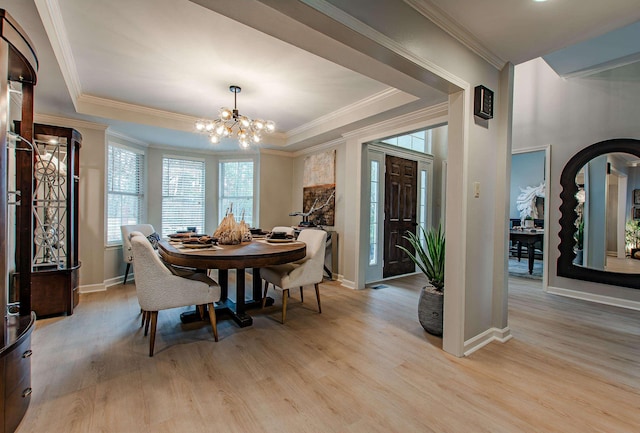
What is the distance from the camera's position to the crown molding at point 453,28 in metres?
1.76

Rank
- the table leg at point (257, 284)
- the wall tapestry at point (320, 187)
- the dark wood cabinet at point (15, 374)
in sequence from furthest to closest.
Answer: the wall tapestry at point (320, 187) < the table leg at point (257, 284) < the dark wood cabinet at point (15, 374)

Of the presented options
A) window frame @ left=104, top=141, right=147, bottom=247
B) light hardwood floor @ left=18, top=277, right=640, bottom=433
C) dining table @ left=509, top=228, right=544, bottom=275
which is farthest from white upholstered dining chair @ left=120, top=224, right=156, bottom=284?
dining table @ left=509, top=228, right=544, bottom=275

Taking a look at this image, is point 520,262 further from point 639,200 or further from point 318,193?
point 318,193

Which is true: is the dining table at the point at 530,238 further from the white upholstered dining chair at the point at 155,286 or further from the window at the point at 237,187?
the white upholstered dining chair at the point at 155,286

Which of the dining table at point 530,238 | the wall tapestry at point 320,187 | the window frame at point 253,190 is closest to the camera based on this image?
the wall tapestry at point 320,187

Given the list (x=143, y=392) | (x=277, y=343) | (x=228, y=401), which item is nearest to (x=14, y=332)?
(x=143, y=392)

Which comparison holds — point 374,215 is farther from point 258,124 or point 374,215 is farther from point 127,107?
point 127,107

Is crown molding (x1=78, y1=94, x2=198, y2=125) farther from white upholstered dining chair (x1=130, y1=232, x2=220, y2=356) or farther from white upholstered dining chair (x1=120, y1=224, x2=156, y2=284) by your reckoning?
white upholstered dining chair (x1=130, y1=232, x2=220, y2=356)

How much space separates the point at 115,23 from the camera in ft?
6.81

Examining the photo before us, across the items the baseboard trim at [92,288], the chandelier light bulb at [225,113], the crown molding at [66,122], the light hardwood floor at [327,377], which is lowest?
the light hardwood floor at [327,377]

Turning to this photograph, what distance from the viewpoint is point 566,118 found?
401 centimetres

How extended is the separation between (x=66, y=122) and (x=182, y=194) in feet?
6.73

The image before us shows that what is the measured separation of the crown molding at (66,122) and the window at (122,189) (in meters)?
0.49

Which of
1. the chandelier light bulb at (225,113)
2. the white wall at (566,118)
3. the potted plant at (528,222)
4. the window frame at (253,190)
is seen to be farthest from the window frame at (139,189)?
the potted plant at (528,222)
